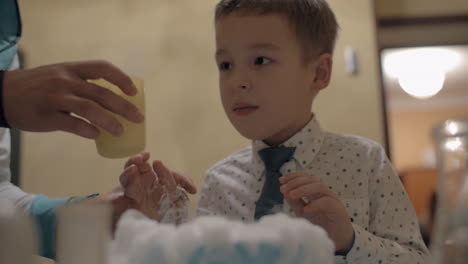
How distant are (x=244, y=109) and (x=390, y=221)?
315mm

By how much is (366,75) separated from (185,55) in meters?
0.74

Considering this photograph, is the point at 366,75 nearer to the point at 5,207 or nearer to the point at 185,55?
the point at 185,55

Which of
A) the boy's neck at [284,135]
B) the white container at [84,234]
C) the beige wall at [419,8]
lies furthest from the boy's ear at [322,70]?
the beige wall at [419,8]

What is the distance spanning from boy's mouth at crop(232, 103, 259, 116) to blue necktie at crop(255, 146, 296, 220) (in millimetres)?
86

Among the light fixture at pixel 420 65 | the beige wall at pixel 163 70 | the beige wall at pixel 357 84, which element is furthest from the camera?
the light fixture at pixel 420 65

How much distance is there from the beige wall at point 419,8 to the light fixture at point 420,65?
4.31ft

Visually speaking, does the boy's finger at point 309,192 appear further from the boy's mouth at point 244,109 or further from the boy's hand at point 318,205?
the boy's mouth at point 244,109

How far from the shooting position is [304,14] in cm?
91

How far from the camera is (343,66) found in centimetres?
188

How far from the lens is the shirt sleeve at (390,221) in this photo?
659 mm

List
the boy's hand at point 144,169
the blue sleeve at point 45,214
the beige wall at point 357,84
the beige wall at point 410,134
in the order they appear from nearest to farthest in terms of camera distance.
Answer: the blue sleeve at point 45,214 → the boy's hand at point 144,169 → the beige wall at point 357,84 → the beige wall at point 410,134

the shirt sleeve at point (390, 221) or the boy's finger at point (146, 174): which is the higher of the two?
the boy's finger at point (146, 174)

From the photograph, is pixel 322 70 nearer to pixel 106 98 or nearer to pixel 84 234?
pixel 106 98

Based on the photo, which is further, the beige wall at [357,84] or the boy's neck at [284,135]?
the beige wall at [357,84]
